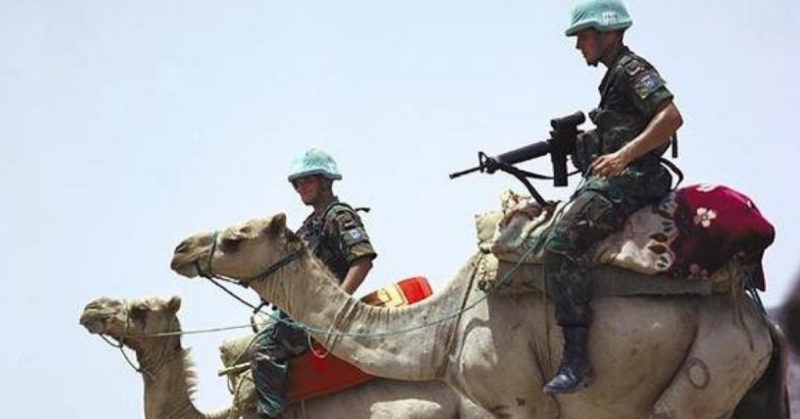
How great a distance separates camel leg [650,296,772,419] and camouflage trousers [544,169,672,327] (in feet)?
2.01

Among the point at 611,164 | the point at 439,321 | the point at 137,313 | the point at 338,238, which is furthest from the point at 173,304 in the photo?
the point at 611,164

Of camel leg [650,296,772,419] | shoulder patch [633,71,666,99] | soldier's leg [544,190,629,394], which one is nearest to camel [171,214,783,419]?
camel leg [650,296,772,419]

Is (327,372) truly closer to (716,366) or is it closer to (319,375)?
(319,375)

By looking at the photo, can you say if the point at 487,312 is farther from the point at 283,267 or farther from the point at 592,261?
the point at 283,267

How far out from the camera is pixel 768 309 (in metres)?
7.86

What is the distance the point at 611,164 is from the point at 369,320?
2.08 meters

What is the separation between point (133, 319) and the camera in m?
11.0

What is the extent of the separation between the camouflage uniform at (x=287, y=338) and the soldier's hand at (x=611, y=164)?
304cm

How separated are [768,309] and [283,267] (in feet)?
10.1

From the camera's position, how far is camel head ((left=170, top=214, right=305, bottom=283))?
861 cm

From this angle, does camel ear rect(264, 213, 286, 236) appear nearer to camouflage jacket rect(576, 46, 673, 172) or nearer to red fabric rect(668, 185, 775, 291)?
camouflage jacket rect(576, 46, 673, 172)

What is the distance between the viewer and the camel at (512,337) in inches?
287

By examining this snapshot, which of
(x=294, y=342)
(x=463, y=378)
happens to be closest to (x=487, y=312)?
(x=463, y=378)

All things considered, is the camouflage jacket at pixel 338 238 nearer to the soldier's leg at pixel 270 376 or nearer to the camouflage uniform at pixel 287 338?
the camouflage uniform at pixel 287 338
